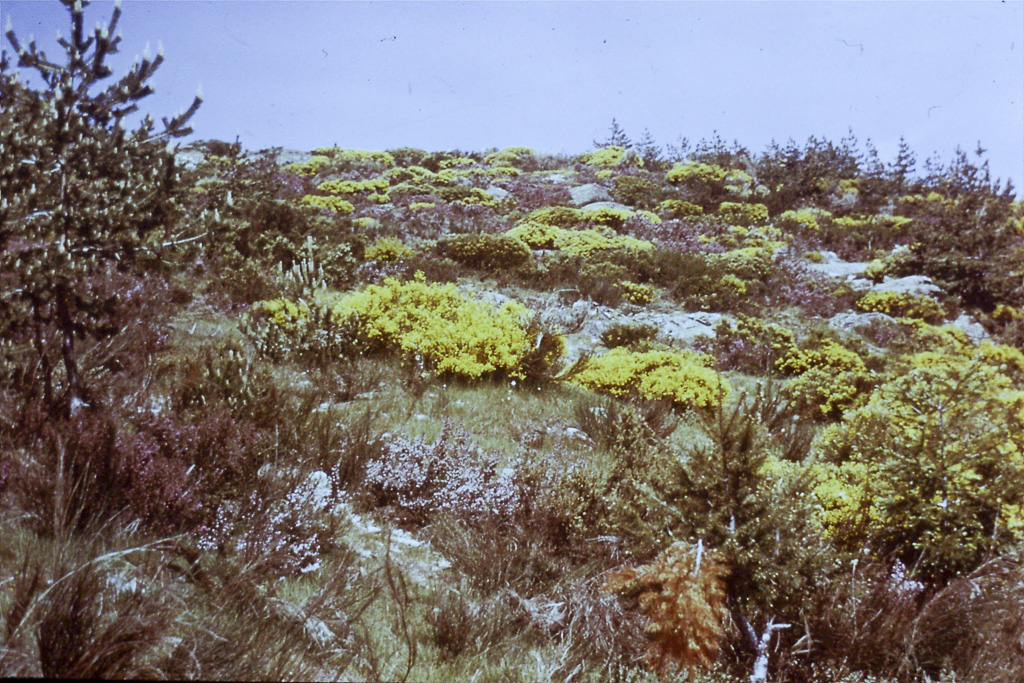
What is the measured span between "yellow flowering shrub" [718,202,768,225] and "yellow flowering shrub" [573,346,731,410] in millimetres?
11726

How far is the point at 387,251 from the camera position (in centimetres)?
953

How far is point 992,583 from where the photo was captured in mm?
3131

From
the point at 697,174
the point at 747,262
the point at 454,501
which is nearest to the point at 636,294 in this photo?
the point at 747,262

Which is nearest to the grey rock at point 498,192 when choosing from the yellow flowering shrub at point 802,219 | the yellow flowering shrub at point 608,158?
the yellow flowering shrub at point 608,158

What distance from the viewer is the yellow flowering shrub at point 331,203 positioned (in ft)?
38.3

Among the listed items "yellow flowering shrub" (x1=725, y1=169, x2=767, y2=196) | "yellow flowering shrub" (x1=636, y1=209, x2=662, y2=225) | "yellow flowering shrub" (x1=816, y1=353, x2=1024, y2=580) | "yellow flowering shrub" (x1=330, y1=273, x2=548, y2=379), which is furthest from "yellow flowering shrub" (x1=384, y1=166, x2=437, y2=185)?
"yellow flowering shrub" (x1=816, y1=353, x2=1024, y2=580)

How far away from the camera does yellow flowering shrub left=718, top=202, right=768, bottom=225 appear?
683 inches

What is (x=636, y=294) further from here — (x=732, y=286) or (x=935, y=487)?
(x=935, y=487)

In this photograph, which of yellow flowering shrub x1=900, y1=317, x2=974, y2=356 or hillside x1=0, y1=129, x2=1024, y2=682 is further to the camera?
yellow flowering shrub x1=900, y1=317, x2=974, y2=356

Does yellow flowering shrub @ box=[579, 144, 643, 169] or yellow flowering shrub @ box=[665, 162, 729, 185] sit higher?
yellow flowering shrub @ box=[579, 144, 643, 169]

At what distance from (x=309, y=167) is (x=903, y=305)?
16.2 m

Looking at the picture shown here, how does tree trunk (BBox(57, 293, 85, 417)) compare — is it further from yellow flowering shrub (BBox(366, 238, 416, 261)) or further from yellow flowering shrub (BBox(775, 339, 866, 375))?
yellow flowering shrub (BBox(775, 339, 866, 375))

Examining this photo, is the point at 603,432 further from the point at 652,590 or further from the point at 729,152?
the point at 729,152

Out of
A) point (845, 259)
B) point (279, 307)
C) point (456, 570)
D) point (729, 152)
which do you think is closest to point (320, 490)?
point (456, 570)
